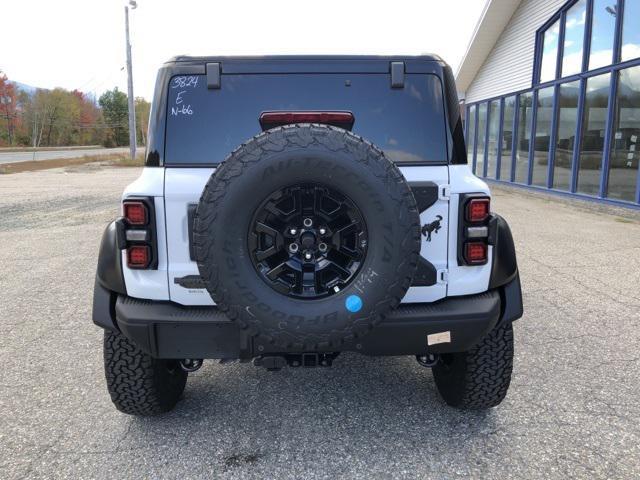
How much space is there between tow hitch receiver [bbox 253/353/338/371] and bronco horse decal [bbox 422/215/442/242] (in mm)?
723

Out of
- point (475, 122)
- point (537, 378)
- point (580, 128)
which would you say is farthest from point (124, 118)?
point (537, 378)

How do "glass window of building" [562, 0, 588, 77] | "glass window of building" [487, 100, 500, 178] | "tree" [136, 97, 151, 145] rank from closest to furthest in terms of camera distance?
"glass window of building" [562, 0, 588, 77] < "glass window of building" [487, 100, 500, 178] < "tree" [136, 97, 151, 145]

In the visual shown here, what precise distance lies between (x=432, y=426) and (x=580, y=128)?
11.5 m

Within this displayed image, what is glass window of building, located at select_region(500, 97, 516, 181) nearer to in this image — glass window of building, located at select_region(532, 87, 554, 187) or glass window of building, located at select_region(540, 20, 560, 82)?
glass window of building, located at select_region(532, 87, 554, 187)

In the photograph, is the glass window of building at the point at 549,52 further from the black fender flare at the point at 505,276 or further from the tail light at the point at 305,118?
the tail light at the point at 305,118

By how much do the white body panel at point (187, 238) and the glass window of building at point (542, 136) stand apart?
12.9 metres

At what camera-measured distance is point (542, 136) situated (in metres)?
14.5

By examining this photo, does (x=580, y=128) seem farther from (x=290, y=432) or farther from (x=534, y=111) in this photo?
(x=290, y=432)

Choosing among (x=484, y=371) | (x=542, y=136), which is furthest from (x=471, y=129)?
(x=484, y=371)

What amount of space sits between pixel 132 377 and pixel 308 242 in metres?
1.36

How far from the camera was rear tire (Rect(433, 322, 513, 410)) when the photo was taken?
280 cm

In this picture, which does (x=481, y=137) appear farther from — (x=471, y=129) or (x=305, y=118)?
(x=305, y=118)

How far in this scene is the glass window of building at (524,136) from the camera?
15352 millimetres

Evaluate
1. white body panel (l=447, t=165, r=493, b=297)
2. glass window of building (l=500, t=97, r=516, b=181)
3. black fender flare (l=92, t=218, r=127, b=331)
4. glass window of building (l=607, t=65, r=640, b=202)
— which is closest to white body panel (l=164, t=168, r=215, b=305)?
black fender flare (l=92, t=218, r=127, b=331)
